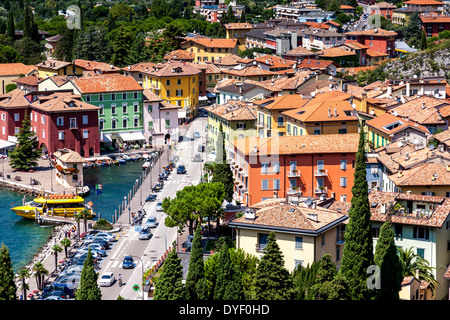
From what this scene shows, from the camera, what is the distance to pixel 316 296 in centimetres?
3788

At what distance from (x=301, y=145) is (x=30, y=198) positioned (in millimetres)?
21743

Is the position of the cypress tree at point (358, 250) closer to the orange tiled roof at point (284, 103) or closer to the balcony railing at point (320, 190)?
the balcony railing at point (320, 190)

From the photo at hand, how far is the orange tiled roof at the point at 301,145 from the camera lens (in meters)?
62.4

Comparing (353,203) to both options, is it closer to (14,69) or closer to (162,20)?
(14,69)

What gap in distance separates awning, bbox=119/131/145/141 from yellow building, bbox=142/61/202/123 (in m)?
9.10

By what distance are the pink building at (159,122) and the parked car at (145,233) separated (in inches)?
1316

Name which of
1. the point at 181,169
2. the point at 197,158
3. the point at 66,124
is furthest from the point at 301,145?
the point at 66,124

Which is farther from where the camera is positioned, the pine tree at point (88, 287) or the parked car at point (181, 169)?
the parked car at point (181, 169)

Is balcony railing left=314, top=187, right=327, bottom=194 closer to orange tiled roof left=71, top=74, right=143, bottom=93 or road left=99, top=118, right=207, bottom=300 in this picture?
road left=99, top=118, right=207, bottom=300

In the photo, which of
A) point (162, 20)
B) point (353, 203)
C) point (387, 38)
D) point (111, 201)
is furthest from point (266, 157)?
point (162, 20)

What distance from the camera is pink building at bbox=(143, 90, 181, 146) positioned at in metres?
91.4

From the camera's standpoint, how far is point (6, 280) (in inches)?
1559

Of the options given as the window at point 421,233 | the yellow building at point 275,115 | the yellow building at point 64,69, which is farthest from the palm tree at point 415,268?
the yellow building at point 64,69

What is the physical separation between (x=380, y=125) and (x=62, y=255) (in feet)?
84.0
